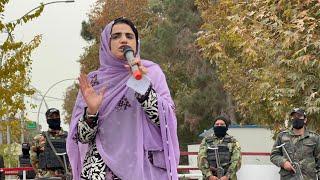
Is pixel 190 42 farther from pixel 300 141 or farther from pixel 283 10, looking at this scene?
pixel 300 141

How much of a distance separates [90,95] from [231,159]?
5.69 m

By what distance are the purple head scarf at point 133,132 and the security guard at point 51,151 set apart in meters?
3.85

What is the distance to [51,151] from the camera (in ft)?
26.5

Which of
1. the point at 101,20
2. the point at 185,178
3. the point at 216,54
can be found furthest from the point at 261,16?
the point at 101,20

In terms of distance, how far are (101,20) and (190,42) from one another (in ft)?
20.0

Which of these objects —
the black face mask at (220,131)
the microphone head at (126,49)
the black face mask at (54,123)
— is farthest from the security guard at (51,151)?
the microphone head at (126,49)

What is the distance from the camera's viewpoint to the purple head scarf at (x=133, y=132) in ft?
12.5

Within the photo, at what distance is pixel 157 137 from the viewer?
386cm

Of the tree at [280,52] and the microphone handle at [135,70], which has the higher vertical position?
the tree at [280,52]

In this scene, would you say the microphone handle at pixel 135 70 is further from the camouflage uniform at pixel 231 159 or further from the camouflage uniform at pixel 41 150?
the camouflage uniform at pixel 231 159

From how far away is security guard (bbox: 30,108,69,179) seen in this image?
788cm

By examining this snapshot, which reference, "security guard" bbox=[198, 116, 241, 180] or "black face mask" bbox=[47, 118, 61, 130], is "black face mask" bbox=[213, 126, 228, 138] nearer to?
"security guard" bbox=[198, 116, 241, 180]

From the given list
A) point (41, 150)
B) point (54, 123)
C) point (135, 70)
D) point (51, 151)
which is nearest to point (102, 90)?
point (135, 70)

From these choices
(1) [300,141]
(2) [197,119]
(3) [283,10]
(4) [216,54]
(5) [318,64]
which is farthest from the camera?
(2) [197,119]
